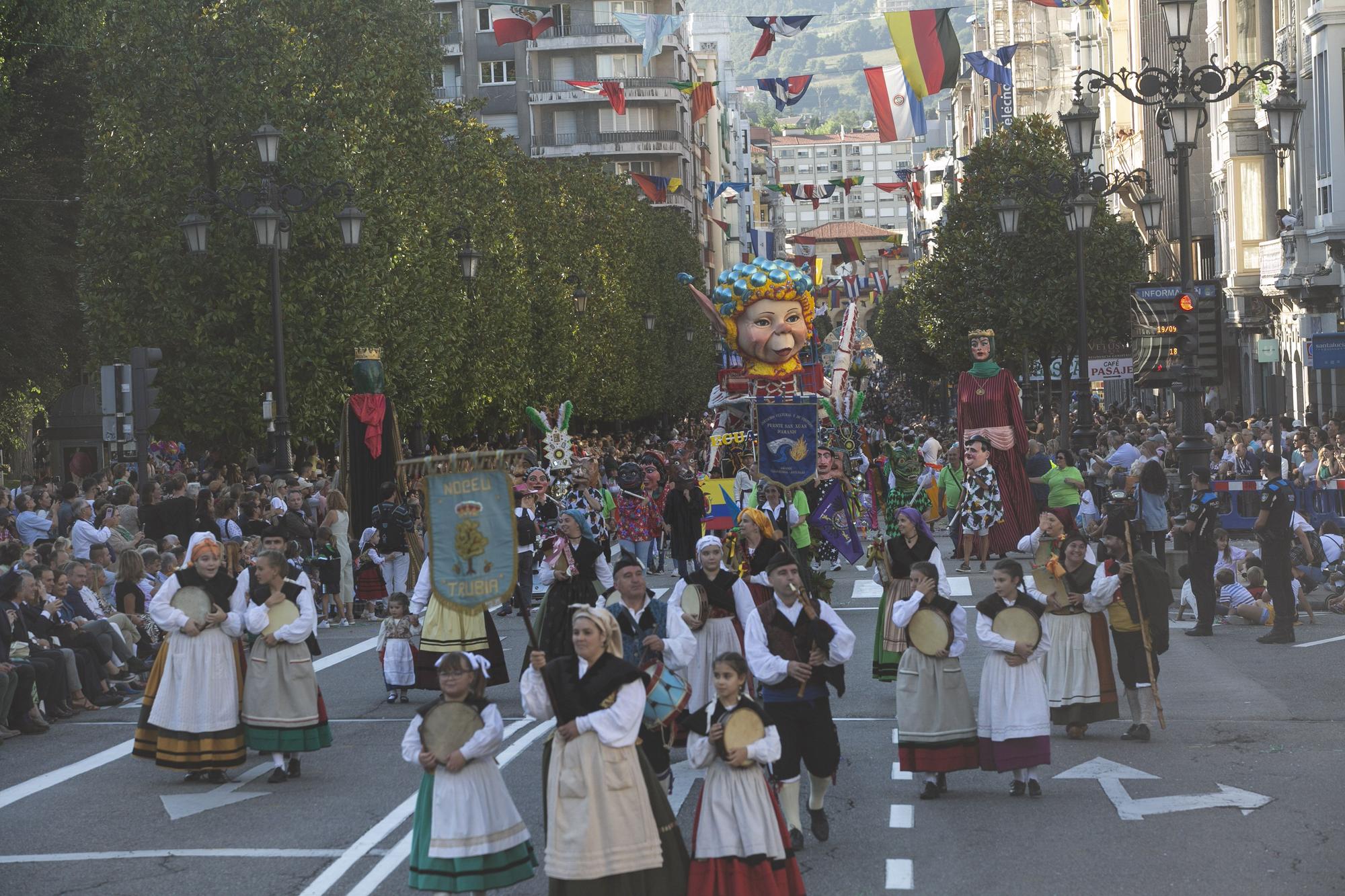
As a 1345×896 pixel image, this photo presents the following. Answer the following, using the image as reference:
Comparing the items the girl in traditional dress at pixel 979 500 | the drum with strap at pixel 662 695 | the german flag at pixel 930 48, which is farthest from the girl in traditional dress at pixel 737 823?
the german flag at pixel 930 48

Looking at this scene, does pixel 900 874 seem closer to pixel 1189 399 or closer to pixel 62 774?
pixel 62 774

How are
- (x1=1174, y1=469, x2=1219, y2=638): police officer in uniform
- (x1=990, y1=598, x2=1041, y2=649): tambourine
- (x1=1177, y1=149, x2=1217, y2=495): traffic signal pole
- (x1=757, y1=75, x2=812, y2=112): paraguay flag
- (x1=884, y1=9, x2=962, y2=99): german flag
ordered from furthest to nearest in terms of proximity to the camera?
(x1=757, y1=75, x2=812, y2=112): paraguay flag < (x1=884, y1=9, x2=962, y2=99): german flag < (x1=1177, y1=149, x2=1217, y2=495): traffic signal pole < (x1=1174, y1=469, x2=1219, y2=638): police officer in uniform < (x1=990, y1=598, x2=1041, y2=649): tambourine

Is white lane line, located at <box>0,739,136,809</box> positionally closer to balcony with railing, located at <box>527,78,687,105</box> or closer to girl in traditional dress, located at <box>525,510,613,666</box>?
girl in traditional dress, located at <box>525,510,613,666</box>

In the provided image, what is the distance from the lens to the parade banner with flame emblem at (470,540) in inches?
344

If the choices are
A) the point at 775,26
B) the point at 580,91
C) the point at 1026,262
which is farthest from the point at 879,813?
the point at 580,91

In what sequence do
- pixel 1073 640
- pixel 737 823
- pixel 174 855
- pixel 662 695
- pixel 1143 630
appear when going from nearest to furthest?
pixel 737 823
pixel 662 695
pixel 174 855
pixel 1073 640
pixel 1143 630

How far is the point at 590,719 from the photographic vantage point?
8.15 metres

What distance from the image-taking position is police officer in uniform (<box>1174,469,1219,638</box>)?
725 inches

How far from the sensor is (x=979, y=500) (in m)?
24.2

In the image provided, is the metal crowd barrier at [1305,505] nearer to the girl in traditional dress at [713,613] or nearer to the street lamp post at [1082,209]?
the street lamp post at [1082,209]

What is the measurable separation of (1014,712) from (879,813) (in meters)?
1.01

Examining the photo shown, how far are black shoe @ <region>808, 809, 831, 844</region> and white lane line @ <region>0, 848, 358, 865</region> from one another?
2637 millimetres

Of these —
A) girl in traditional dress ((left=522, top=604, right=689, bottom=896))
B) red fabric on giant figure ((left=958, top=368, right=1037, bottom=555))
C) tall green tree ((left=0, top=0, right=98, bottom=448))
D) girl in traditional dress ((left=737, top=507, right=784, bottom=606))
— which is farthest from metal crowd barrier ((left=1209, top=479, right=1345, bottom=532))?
tall green tree ((left=0, top=0, right=98, bottom=448))

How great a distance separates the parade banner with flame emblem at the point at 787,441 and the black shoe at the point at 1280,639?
4713 millimetres
